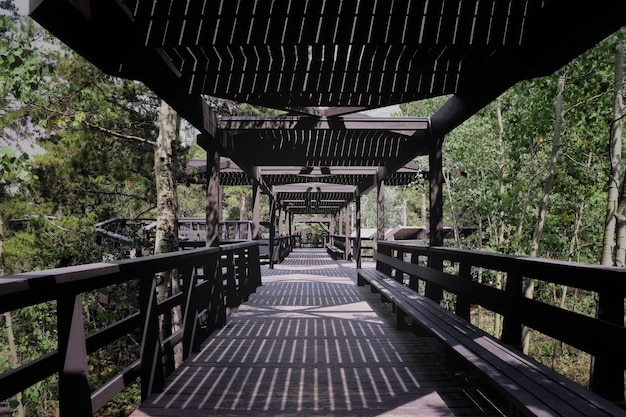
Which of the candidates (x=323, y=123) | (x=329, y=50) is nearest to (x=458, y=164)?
(x=323, y=123)

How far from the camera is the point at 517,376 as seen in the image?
249 cm

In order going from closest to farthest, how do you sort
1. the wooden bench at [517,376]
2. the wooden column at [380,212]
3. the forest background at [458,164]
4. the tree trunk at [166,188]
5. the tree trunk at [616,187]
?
the wooden bench at [517,376], the tree trunk at [616,187], the tree trunk at [166,188], the forest background at [458,164], the wooden column at [380,212]

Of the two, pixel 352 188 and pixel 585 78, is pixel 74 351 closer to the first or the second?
pixel 585 78

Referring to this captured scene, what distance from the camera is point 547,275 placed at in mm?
2789

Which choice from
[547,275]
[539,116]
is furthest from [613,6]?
[539,116]

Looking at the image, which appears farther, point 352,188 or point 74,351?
point 352,188

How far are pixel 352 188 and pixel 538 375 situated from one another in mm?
13950

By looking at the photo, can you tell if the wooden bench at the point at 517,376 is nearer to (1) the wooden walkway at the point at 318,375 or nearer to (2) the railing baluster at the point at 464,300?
(2) the railing baluster at the point at 464,300

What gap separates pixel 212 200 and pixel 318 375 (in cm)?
331

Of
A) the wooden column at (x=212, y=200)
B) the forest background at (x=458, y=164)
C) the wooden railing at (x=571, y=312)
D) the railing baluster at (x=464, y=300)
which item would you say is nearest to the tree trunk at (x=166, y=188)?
the forest background at (x=458, y=164)

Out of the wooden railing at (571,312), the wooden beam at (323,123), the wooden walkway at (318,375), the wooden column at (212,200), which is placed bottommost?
the wooden walkway at (318,375)

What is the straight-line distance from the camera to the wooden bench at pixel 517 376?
6.65 feet

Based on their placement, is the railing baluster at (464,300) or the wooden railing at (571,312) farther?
the railing baluster at (464,300)

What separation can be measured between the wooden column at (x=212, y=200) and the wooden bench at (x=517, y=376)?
3195 mm
